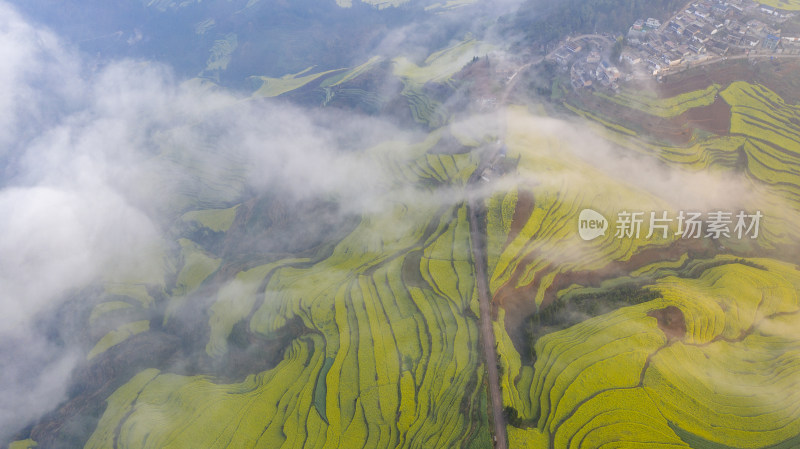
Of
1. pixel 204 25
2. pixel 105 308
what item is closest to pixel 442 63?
pixel 105 308

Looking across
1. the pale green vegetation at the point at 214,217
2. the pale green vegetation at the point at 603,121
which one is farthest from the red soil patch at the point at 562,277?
the pale green vegetation at the point at 214,217

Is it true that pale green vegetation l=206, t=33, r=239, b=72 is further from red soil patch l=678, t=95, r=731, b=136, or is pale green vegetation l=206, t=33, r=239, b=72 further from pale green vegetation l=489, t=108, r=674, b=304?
red soil patch l=678, t=95, r=731, b=136

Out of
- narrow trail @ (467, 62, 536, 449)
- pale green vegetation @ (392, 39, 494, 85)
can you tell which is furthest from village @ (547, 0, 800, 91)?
pale green vegetation @ (392, 39, 494, 85)

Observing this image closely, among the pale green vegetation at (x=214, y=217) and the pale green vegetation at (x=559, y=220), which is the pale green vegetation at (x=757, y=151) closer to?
the pale green vegetation at (x=559, y=220)

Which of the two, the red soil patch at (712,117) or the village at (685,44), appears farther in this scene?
the village at (685,44)

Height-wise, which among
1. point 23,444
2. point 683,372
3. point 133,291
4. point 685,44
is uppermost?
point 685,44

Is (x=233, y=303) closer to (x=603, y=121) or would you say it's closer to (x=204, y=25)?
(x=603, y=121)

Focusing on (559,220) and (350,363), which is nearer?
(350,363)
